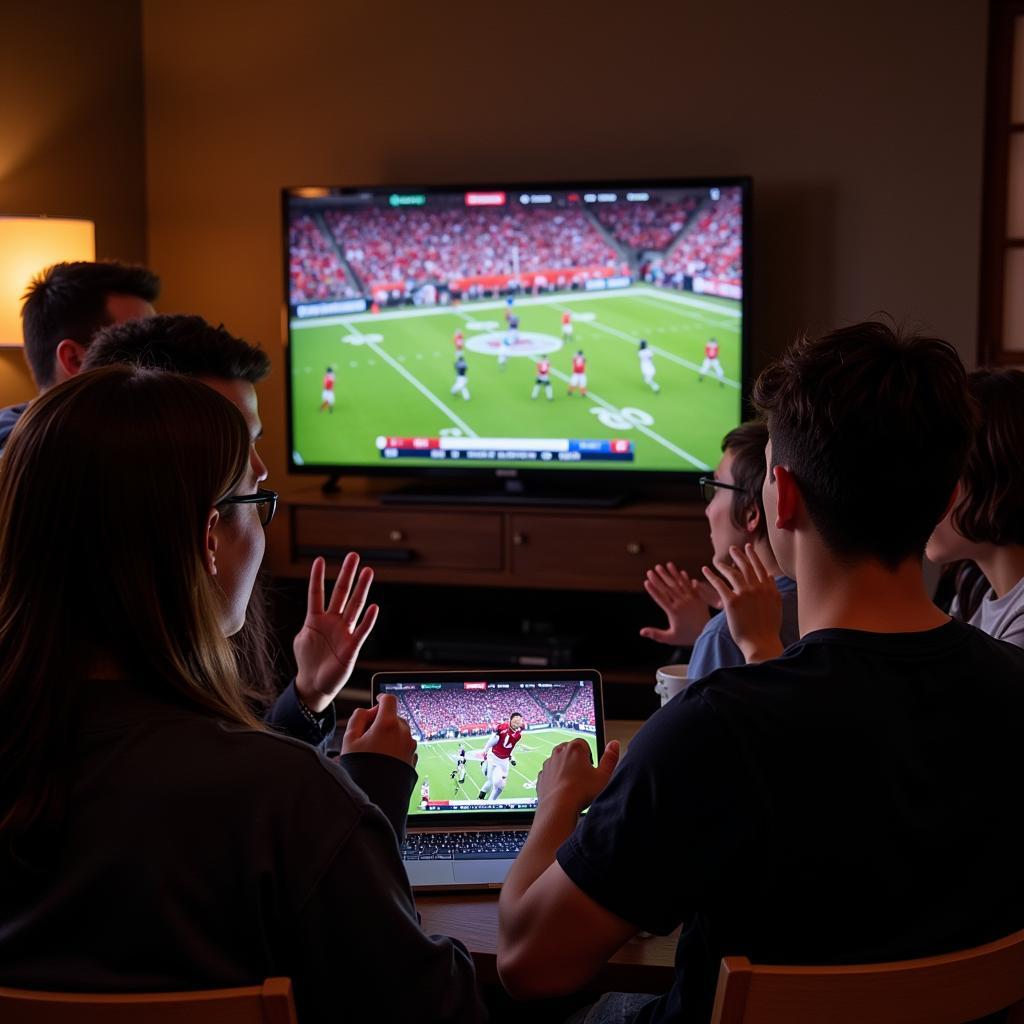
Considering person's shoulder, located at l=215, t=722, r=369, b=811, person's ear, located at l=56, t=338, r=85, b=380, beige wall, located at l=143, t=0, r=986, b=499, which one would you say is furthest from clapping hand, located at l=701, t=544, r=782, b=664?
beige wall, located at l=143, t=0, r=986, b=499

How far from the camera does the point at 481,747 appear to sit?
5.63 feet

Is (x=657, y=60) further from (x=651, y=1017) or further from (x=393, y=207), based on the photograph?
(x=651, y=1017)

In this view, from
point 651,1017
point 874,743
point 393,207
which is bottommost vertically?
point 651,1017

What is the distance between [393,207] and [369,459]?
0.89m

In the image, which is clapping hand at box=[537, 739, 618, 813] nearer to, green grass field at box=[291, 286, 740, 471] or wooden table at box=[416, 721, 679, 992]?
wooden table at box=[416, 721, 679, 992]

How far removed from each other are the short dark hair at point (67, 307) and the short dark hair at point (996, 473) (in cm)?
192

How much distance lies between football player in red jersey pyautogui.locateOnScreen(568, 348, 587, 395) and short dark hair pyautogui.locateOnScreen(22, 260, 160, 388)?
5.48 ft

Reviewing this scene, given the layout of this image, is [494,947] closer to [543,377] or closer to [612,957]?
[612,957]

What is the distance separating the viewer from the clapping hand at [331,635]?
1771mm

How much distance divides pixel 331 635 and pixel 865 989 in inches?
38.4

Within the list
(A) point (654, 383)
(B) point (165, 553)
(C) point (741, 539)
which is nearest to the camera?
(B) point (165, 553)

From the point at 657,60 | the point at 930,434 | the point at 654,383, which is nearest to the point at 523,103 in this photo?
the point at 657,60

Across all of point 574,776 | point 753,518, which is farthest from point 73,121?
point 574,776

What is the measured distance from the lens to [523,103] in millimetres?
4293
